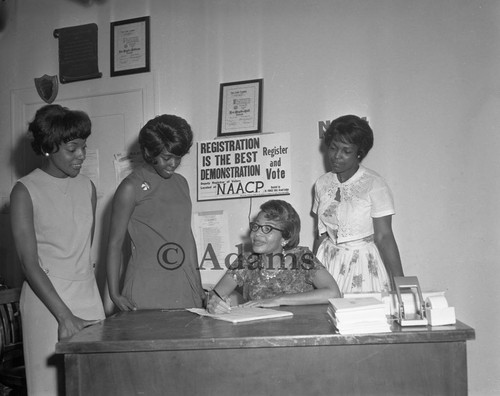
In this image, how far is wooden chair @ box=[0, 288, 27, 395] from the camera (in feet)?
9.29

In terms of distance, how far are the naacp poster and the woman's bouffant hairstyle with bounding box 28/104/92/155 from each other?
4.43ft

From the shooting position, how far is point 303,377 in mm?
1829

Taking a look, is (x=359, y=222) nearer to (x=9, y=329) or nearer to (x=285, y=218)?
(x=285, y=218)

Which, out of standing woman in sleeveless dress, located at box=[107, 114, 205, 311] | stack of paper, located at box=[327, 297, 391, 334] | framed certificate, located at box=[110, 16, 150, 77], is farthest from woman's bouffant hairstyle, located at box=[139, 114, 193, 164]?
framed certificate, located at box=[110, 16, 150, 77]

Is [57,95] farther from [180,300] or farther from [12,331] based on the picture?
[180,300]

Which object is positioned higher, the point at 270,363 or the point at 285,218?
the point at 285,218

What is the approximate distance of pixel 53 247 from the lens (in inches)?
92.4

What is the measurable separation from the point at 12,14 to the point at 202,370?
334 cm

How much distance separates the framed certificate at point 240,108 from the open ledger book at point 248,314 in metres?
1.61

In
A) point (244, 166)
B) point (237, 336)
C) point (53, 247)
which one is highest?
point (244, 166)

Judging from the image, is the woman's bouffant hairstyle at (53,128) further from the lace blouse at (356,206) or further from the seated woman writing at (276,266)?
the lace blouse at (356,206)

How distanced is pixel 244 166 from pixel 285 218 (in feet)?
3.37

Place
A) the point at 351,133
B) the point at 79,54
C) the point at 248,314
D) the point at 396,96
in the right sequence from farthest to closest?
the point at 79,54
the point at 396,96
the point at 351,133
the point at 248,314

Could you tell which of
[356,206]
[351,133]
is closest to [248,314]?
[356,206]
